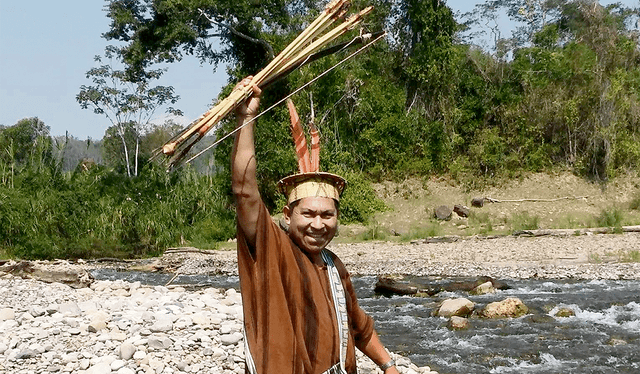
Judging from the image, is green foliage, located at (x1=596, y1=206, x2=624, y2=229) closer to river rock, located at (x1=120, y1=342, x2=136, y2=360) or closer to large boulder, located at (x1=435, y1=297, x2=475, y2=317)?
large boulder, located at (x1=435, y1=297, x2=475, y2=317)

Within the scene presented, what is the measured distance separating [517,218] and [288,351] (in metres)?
18.6

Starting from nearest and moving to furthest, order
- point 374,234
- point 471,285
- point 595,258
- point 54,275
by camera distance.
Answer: point 54,275 < point 471,285 < point 595,258 < point 374,234

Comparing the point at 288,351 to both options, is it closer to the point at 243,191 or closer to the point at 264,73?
the point at 243,191

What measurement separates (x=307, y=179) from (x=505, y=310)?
8.14 meters

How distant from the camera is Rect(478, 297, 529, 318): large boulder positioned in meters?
9.79

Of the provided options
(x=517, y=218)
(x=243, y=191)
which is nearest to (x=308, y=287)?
(x=243, y=191)

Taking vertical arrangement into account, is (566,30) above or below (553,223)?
above

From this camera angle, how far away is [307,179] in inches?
93.7

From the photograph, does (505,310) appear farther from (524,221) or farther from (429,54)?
(429,54)

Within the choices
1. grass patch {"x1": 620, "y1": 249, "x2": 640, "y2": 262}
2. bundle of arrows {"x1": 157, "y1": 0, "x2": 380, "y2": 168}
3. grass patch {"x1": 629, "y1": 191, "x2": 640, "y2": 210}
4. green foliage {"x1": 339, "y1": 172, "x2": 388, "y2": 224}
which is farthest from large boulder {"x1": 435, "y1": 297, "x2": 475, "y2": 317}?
grass patch {"x1": 629, "y1": 191, "x2": 640, "y2": 210}

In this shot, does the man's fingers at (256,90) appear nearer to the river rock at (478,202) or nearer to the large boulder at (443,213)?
the large boulder at (443,213)

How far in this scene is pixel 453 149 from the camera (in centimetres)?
2377

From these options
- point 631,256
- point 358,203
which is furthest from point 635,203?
point 358,203

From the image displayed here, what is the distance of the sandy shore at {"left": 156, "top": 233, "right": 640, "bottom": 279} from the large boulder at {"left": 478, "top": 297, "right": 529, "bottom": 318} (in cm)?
360
